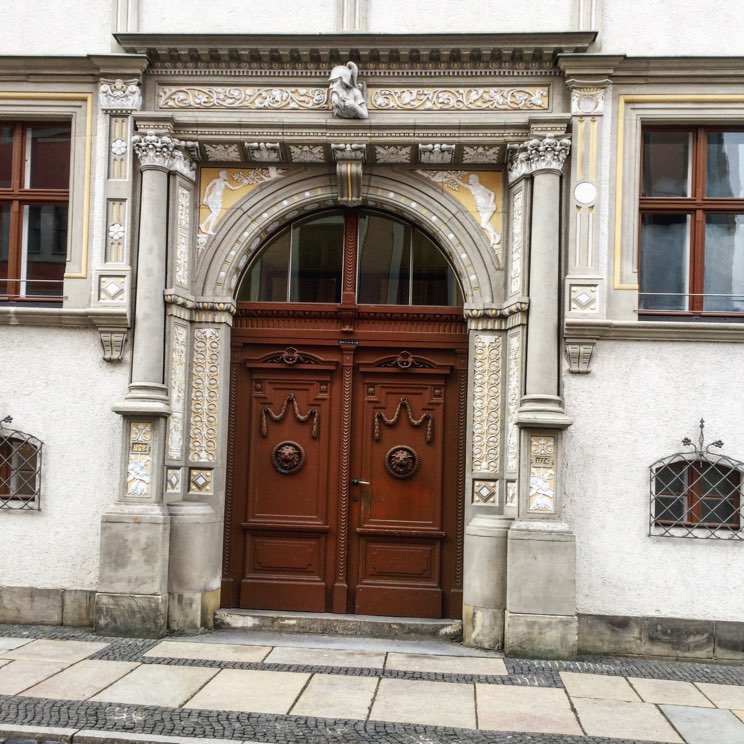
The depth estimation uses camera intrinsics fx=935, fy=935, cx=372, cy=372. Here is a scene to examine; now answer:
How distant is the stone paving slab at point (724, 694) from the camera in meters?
6.68

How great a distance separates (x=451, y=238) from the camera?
8.73 m

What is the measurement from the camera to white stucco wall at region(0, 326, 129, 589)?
338 inches

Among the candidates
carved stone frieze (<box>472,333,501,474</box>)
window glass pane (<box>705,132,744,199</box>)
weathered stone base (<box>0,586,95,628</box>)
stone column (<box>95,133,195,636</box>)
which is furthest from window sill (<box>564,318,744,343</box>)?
weathered stone base (<box>0,586,95,628</box>)

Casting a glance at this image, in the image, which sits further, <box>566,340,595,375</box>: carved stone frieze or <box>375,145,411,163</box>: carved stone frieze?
<box>375,145,411,163</box>: carved stone frieze

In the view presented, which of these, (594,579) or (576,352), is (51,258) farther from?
(594,579)

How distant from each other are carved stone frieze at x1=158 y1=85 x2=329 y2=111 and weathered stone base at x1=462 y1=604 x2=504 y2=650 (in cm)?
478

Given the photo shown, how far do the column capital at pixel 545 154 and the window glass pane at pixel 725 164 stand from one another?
1.36m

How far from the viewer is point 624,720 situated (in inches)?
246

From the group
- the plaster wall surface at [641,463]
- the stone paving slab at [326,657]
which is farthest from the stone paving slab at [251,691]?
the plaster wall surface at [641,463]

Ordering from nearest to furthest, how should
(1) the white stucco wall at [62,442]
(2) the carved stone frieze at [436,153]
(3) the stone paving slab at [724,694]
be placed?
1. (3) the stone paving slab at [724,694]
2. (2) the carved stone frieze at [436,153]
3. (1) the white stucco wall at [62,442]

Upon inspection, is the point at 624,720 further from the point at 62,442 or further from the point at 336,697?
the point at 62,442

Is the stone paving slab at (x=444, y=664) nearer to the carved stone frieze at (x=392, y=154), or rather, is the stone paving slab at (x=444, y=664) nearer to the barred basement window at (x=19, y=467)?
the barred basement window at (x=19, y=467)

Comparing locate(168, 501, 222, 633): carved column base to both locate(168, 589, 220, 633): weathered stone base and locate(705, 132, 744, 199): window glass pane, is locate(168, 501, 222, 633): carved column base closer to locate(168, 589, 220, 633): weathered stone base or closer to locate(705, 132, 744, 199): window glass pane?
locate(168, 589, 220, 633): weathered stone base

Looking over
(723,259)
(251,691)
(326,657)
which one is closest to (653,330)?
(723,259)
